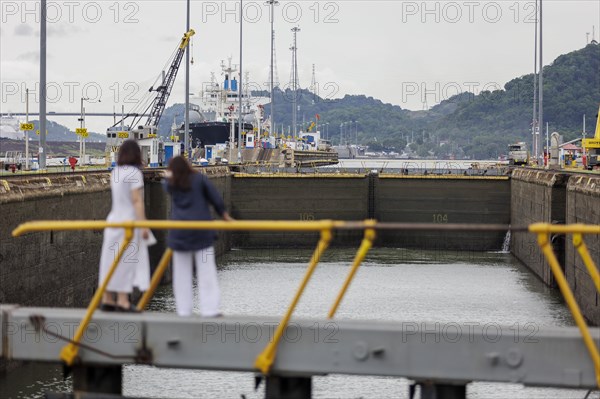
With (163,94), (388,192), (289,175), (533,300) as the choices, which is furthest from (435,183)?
(163,94)

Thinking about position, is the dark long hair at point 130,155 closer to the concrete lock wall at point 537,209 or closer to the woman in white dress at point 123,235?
the woman in white dress at point 123,235

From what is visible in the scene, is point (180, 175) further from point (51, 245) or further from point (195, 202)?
point (51, 245)

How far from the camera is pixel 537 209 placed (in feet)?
131

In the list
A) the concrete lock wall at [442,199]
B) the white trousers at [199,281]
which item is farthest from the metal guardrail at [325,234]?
the concrete lock wall at [442,199]

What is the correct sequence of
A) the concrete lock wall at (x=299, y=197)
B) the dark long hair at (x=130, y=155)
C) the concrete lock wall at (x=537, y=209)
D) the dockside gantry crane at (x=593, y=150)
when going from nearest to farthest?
the dark long hair at (x=130, y=155) → the concrete lock wall at (x=537, y=209) → the dockside gantry crane at (x=593, y=150) → the concrete lock wall at (x=299, y=197)

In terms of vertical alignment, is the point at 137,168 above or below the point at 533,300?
above

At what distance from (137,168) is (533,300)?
23.3 metres

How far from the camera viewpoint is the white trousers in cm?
898

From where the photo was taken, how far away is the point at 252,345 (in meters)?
8.51

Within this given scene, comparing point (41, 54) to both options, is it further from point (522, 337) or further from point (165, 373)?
point (522, 337)

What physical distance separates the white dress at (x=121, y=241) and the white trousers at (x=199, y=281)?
410mm

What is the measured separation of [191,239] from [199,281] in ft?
1.17

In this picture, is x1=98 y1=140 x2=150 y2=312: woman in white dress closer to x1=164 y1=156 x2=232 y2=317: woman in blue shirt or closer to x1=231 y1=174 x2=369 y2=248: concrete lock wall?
x1=164 y1=156 x2=232 y2=317: woman in blue shirt

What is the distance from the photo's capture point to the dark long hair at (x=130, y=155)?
9484mm
